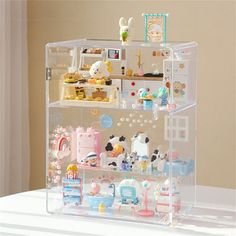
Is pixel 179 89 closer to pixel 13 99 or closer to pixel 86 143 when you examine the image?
pixel 86 143

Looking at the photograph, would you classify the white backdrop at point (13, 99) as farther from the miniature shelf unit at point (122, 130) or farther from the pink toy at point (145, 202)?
the pink toy at point (145, 202)

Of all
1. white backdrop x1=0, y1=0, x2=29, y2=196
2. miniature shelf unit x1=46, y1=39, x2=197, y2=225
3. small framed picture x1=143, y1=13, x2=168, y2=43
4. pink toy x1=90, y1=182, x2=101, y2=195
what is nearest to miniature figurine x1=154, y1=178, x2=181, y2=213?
miniature shelf unit x1=46, y1=39, x2=197, y2=225

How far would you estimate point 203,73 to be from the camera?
3689mm

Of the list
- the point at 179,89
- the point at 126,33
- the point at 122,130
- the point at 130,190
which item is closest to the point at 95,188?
the point at 130,190

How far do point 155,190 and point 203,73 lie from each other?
47.0 inches

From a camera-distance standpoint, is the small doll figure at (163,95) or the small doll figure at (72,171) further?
the small doll figure at (72,171)

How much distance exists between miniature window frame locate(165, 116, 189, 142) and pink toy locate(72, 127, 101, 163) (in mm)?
290

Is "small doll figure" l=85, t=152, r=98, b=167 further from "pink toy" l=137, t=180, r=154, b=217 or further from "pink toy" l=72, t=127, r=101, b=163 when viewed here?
"pink toy" l=137, t=180, r=154, b=217

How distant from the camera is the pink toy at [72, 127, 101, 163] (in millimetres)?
2785

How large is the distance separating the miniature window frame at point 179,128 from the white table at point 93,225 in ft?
0.98

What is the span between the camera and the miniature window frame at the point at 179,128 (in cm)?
267

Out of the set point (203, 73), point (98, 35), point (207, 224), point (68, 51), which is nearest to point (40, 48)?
point (98, 35)

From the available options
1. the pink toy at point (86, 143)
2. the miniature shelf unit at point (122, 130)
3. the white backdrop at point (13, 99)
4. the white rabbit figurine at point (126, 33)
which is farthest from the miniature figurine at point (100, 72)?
the white backdrop at point (13, 99)

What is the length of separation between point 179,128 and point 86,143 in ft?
1.23
